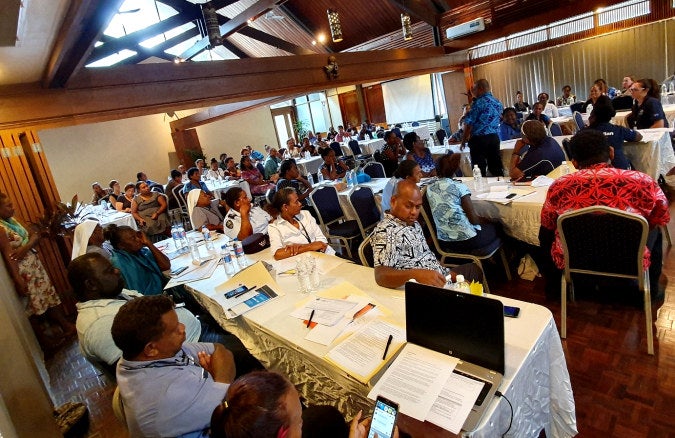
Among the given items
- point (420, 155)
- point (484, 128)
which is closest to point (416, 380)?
point (420, 155)

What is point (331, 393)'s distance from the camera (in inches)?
66.3

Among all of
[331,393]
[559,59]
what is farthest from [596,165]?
[559,59]

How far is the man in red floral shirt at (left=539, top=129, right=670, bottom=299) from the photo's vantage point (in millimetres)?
2199

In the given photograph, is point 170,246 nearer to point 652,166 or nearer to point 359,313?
point 359,313

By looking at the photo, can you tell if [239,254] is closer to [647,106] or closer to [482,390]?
[482,390]

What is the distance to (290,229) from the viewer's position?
118 inches

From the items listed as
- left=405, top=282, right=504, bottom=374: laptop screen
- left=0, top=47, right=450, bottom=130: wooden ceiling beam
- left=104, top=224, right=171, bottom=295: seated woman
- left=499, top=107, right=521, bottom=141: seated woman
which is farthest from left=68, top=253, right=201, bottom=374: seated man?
left=499, top=107, right=521, bottom=141: seated woman

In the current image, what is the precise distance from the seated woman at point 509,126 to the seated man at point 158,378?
6.22 metres

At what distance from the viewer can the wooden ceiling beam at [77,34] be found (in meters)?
2.44

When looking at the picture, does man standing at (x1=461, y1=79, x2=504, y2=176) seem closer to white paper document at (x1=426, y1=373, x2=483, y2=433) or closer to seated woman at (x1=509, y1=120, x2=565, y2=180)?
seated woman at (x1=509, y1=120, x2=565, y2=180)

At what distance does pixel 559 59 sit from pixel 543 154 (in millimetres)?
8516

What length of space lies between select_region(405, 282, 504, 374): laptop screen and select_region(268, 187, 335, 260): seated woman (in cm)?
151

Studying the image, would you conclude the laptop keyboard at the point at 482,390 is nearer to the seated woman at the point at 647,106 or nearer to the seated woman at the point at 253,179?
the seated woman at the point at 647,106

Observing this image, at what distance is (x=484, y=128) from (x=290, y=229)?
3.56m
